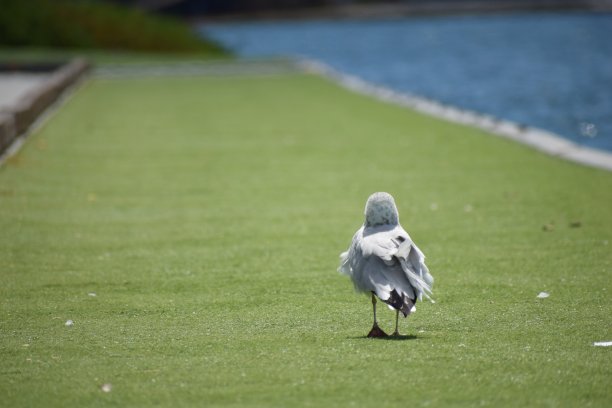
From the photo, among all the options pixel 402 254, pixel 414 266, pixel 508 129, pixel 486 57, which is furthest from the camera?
pixel 486 57

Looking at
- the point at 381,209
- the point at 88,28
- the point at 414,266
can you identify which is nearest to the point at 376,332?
the point at 414,266

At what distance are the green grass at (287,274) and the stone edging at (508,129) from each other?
0.28 m

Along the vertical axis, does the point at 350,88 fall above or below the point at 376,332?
below

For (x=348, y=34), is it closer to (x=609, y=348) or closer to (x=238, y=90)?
(x=238, y=90)

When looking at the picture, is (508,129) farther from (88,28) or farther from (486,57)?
(486,57)

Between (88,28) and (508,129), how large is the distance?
3466cm

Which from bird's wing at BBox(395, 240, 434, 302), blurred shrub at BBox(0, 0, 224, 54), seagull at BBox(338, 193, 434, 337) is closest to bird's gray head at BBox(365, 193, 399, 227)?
seagull at BBox(338, 193, 434, 337)

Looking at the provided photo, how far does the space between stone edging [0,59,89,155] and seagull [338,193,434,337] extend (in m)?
9.83

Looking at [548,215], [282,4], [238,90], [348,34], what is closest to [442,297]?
[548,215]

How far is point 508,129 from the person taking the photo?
17594mm

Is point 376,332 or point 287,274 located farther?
point 287,274

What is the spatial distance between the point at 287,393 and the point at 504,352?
4.45 ft

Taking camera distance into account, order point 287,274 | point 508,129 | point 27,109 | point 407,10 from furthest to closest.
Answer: point 407,10, point 27,109, point 508,129, point 287,274

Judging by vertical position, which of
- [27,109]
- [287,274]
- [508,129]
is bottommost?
[508,129]
